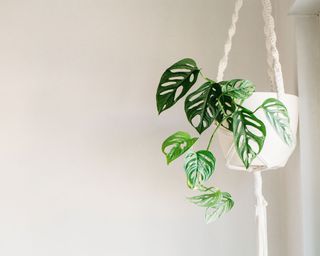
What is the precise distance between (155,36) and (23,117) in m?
0.62

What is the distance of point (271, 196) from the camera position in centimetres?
126

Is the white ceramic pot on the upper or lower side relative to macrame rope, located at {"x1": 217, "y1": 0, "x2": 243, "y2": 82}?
lower

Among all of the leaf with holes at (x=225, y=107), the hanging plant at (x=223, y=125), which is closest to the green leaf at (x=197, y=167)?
the hanging plant at (x=223, y=125)

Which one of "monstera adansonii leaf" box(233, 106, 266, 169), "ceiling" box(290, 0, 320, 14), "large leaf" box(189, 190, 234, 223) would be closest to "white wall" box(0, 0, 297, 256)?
"ceiling" box(290, 0, 320, 14)

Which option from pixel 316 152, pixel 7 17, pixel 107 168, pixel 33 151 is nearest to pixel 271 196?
pixel 316 152

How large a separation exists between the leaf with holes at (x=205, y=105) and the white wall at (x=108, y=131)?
1.56 ft

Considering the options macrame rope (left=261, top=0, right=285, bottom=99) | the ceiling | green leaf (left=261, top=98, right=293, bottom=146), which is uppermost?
the ceiling

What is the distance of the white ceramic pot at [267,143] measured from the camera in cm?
90

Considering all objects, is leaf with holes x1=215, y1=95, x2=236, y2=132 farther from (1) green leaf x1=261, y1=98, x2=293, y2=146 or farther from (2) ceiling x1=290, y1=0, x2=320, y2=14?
(2) ceiling x1=290, y1=0, x2=320, y2=14

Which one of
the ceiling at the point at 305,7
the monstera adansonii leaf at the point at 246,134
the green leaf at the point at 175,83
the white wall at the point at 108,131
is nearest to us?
the monstera adansonii leaf at the point at 246,134

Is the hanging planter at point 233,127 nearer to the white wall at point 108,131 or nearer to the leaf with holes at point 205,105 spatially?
the leaf with holes at point 205,105

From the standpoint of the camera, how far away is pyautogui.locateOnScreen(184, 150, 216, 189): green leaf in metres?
0.78

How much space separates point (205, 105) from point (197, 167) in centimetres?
15

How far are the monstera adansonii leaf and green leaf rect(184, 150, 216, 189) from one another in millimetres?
75
